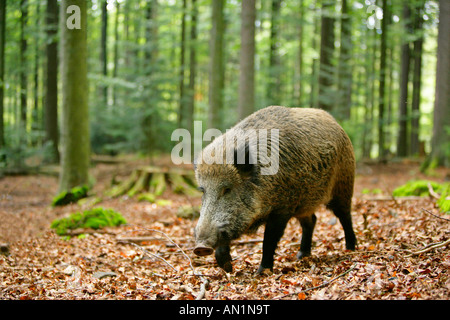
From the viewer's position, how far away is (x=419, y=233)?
5.39 meters

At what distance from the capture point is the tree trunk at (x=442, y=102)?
12.0 m

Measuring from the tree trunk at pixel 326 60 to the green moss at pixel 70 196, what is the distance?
9.63m

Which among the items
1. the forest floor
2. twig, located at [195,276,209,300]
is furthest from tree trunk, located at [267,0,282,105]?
twig, located at [195,276,209,300]

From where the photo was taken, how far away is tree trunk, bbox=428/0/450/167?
12.0 m

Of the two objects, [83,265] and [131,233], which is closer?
[83,265]

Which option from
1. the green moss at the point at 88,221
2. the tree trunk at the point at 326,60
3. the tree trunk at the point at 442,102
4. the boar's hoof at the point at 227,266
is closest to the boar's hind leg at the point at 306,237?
the boar's hoof at the point at 227,266

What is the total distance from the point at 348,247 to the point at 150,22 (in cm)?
1502

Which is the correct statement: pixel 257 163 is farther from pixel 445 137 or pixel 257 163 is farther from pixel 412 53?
pixel 412 53

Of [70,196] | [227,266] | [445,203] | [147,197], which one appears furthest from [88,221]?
[445,203]

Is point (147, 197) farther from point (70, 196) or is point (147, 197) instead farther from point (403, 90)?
point (403, 90)

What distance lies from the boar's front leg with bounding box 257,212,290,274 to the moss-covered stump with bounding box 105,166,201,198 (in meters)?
5.72

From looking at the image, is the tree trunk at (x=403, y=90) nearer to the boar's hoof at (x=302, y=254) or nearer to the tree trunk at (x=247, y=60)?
the tree trunk at (x=247, y=60)

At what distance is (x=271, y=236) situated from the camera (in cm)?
483
